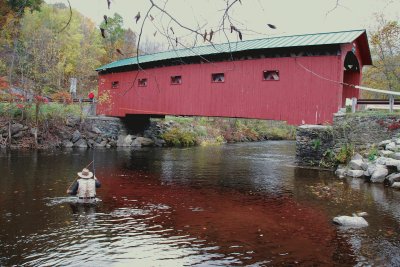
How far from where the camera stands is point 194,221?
23.4 feet

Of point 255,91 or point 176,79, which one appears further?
point 176,79

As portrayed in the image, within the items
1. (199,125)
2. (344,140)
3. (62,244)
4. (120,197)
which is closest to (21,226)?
(62,244)

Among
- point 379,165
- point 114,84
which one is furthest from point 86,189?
point 114,84

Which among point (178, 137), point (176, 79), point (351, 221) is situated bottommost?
point (351, 221)

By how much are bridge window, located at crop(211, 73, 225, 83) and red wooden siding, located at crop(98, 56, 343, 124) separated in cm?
14

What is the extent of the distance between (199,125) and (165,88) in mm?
10616

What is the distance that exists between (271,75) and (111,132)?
1168 centimetres

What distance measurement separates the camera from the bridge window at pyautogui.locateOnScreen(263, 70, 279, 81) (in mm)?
14891

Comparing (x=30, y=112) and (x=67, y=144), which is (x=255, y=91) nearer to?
(x=67, y=144)

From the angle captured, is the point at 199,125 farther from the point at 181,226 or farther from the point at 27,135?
the point at 181,226

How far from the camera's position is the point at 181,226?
268 inches

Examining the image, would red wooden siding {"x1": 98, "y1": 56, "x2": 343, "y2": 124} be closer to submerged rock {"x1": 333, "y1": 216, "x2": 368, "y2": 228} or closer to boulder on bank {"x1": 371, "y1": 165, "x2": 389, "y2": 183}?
boulder on bank {"x1": 371, "y1": 165, "x2": 389, "y2": 183}

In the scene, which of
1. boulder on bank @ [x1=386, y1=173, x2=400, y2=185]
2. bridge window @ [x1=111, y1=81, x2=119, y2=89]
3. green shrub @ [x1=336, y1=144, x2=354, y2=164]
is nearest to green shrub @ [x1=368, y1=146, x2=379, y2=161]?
green shrub @ [x1=336, y1=144, x2=354, y2=164]

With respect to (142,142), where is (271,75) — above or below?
above
